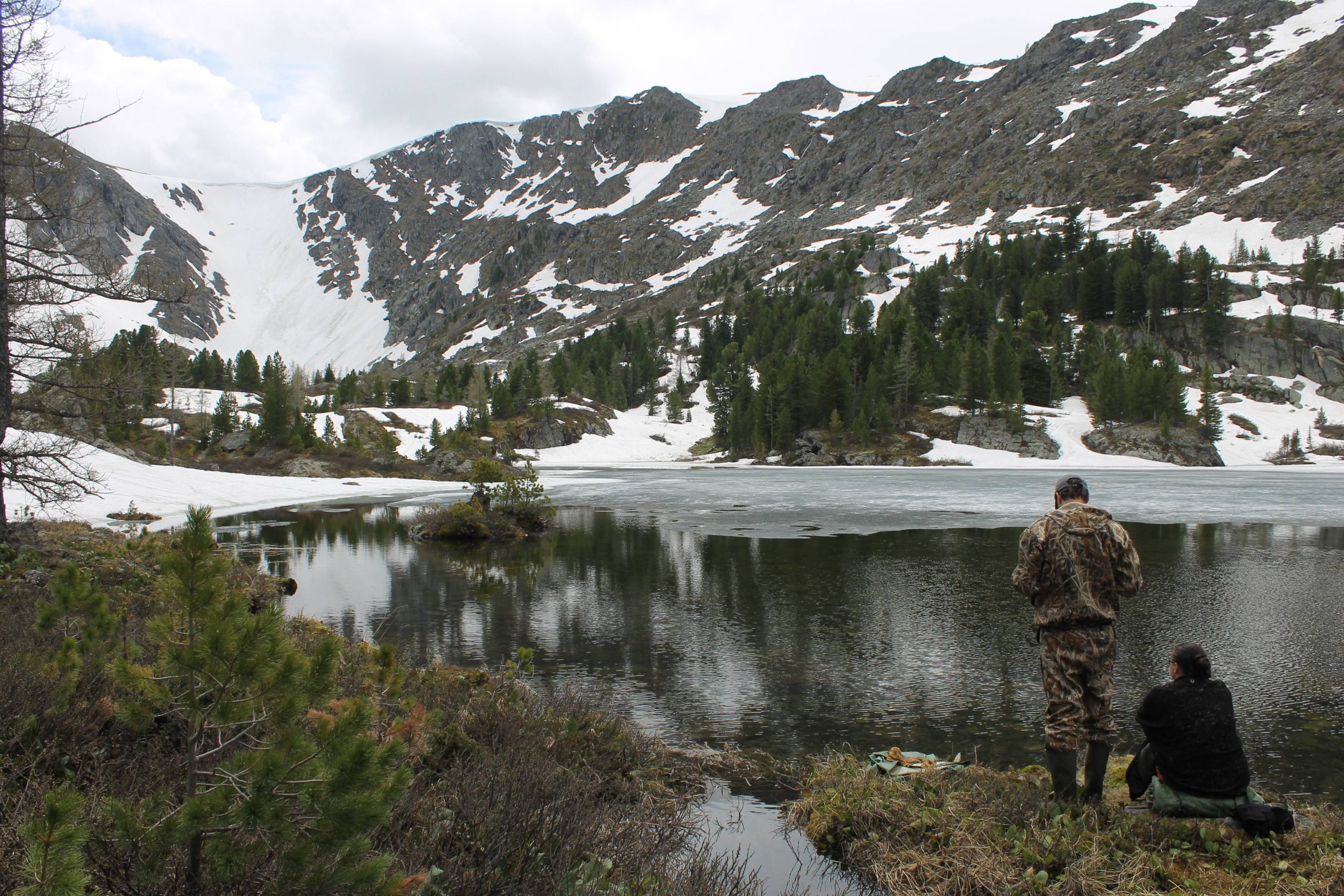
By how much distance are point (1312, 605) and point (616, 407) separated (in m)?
108

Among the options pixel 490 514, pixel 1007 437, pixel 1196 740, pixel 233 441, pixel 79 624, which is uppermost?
pixel 1007 437

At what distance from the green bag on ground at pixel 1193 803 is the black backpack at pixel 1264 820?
7cm

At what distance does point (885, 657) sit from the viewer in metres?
10.5

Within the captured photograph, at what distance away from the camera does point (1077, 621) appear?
5.25m

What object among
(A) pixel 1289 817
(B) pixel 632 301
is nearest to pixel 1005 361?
(A) pixel 1289 817

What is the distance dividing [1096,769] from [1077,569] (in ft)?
4.51

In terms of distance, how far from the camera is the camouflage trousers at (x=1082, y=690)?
5.19 m

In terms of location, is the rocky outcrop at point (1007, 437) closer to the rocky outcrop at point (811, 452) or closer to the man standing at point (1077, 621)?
the rocky outcrop at point (811, 452)

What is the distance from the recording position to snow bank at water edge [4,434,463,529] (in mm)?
24578

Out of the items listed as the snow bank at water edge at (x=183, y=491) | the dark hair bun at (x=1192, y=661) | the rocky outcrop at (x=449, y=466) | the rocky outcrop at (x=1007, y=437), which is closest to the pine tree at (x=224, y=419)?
the rocky outcrop at (x=449, y=466)

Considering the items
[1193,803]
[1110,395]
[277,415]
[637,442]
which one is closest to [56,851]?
[1193,803]

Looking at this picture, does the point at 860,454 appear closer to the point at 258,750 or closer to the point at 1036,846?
the point at 1036,846

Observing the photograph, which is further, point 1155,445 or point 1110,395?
point 1110,395

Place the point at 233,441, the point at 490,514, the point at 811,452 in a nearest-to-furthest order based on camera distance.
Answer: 1. the point at 490,514
2. the point at 233,441
3. the point at 811,452
